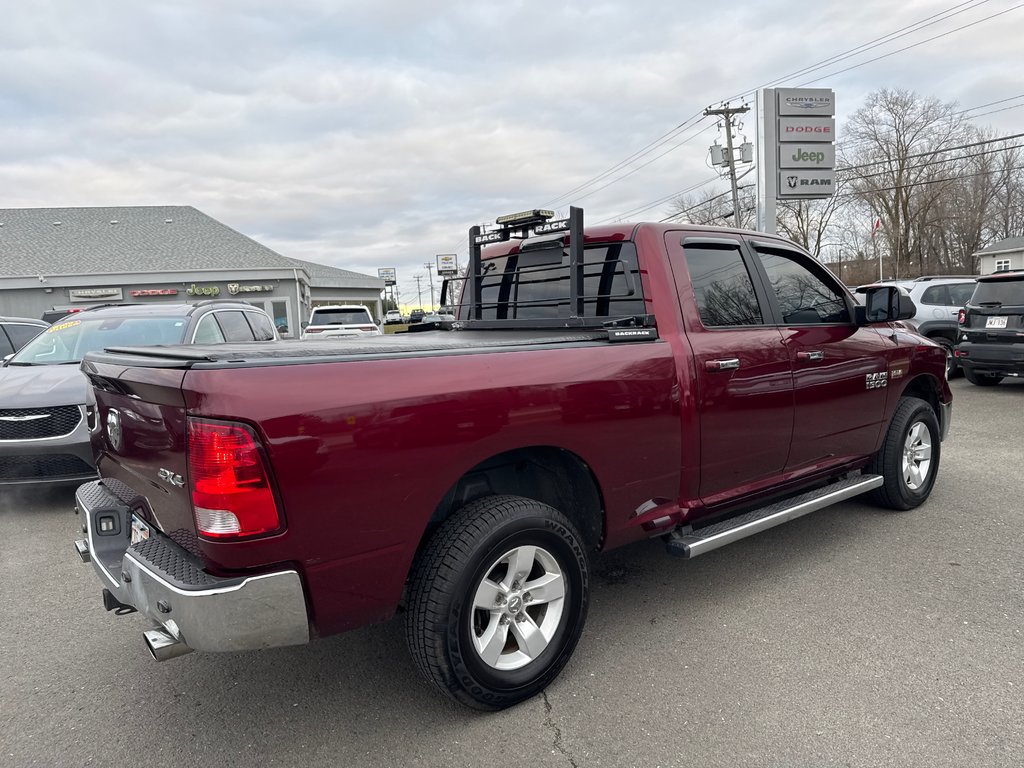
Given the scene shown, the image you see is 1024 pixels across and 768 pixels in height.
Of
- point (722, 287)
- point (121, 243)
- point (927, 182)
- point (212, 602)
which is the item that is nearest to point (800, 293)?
point (722, 287)

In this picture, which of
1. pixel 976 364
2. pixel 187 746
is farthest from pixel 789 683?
pixel 976 364

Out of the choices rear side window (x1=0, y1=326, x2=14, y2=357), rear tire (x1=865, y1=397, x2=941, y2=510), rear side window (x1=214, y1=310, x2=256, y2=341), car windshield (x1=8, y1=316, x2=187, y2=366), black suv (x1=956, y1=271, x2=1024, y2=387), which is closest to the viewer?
rear tire (x1=865, y1=397, x2=941, y2=510)

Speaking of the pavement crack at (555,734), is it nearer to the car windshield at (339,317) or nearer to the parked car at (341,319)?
the parked car at (341,319)

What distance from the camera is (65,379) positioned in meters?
5.57

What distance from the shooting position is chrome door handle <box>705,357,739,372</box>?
11.0 feet

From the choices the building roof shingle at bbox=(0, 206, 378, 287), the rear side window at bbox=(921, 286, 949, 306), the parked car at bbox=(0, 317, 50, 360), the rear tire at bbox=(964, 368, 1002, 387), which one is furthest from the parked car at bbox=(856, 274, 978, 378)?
the building roof shingle at bbox=(0, 206, 378, 287)

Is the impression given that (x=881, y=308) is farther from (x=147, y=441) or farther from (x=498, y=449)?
(x=147, y=441)

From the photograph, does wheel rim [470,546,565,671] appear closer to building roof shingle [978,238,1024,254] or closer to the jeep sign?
the jeep sign

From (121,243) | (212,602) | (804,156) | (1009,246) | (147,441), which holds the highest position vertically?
(121,243)

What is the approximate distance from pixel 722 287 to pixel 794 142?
13.5 m

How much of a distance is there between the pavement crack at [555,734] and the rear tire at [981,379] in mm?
10927

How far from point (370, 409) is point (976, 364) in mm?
10991

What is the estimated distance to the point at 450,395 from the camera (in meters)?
2.46

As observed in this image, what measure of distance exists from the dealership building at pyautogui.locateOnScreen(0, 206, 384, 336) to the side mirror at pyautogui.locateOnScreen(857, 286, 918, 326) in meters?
24.0
